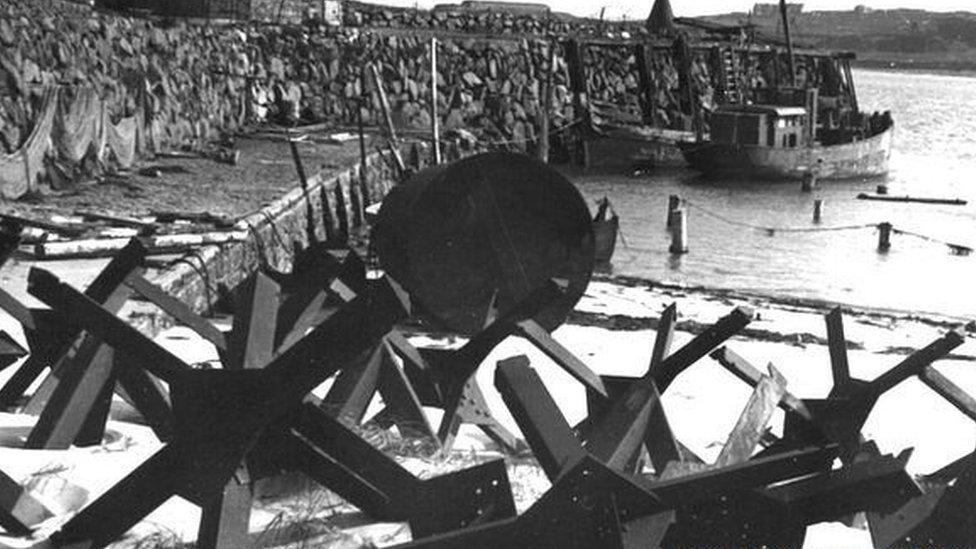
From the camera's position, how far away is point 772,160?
1929 inches

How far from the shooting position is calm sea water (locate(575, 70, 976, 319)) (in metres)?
27.2

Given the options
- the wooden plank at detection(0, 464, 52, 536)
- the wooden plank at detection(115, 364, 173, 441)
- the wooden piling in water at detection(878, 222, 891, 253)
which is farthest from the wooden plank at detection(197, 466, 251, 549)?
the wooden piling in water at detection(878, 222, 891, 253)

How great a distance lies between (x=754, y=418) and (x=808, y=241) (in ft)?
100

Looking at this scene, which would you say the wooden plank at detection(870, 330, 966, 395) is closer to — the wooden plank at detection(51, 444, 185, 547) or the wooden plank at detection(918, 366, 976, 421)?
the wooden plank at detection(918, 366, 976, 421)

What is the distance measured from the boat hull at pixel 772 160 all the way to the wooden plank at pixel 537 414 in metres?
45.5

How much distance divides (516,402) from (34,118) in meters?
16.6

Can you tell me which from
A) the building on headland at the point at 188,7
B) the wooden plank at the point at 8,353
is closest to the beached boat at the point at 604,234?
the building on headland at the point at 188,7

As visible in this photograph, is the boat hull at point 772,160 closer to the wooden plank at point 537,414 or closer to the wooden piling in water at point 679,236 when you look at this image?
the wooden piling in water at point 679,236

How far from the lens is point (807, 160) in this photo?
50.0 metres

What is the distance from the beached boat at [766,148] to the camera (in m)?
49.0

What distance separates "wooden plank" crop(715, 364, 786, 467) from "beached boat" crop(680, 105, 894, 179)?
144 feet

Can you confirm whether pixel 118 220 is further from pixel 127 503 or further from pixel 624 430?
pixel 127 503

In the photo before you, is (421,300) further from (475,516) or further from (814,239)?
(814,239)

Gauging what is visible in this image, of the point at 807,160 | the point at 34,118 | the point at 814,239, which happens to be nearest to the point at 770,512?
the point at 34,118
